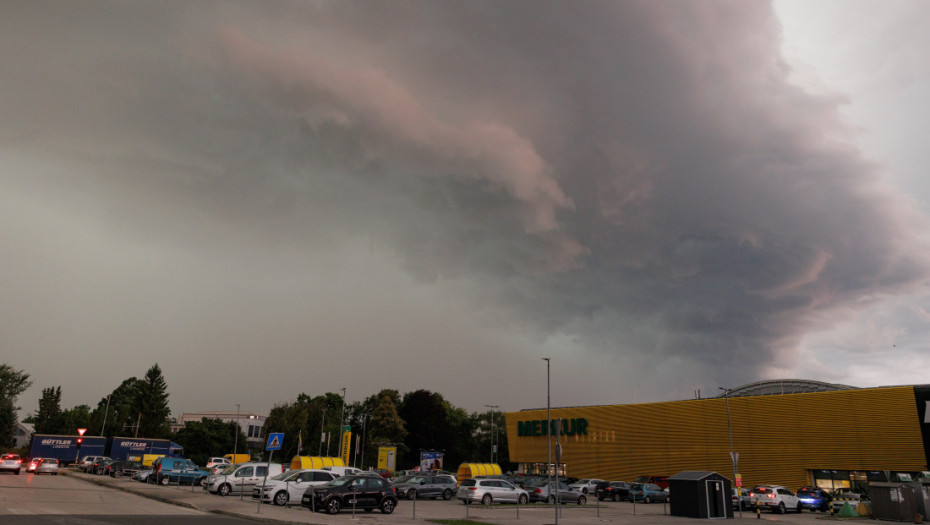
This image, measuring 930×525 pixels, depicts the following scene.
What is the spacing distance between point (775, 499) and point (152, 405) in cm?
11690

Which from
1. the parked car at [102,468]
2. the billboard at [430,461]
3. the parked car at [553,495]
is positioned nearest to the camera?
the parked car at [553,495]

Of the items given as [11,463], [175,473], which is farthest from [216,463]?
[11,463]

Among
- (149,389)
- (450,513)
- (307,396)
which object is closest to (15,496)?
(450,513)

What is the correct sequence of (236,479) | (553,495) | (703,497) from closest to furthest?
(703,497)
(236,479)
(553,495)

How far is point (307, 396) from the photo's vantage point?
14425 centimetres

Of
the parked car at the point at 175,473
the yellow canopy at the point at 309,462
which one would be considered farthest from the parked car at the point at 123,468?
the yellow canopy at the point at 309,462

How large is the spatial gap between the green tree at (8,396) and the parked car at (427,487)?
72.3m

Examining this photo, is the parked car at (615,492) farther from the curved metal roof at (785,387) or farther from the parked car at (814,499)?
the curved metal roof at (785,387)

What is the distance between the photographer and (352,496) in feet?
87.2

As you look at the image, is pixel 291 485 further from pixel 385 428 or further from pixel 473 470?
pixel 385 428

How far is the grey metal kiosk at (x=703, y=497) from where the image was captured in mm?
28188

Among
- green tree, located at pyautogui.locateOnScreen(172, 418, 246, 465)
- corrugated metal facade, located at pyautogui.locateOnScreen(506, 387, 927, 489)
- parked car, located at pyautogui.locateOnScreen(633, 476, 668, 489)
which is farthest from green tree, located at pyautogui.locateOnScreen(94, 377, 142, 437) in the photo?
parked car, located at pyautogui.locateOnScreen(633, 476, 668, 489)

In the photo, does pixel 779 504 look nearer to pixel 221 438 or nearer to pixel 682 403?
pixel 682 403

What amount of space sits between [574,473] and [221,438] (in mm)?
62815
